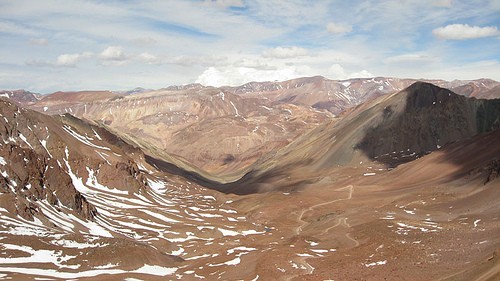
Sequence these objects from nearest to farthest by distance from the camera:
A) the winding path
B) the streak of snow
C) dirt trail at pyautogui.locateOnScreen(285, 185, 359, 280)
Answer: dirt trail at pyautogui.locateOnScreen(285, 185, 359, 280) < the winding path < the streak of snow

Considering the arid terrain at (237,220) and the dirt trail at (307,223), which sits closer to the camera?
the arid terrain at (237,220)

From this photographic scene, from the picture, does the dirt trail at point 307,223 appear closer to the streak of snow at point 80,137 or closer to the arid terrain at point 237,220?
the arid terrain at point 237,220

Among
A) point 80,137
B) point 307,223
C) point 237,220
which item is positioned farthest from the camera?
point 80,137

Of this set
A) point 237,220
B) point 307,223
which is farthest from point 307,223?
point 237,220

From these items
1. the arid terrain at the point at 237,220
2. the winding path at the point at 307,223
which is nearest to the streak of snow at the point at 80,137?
the arid terrain at the point at 237,220

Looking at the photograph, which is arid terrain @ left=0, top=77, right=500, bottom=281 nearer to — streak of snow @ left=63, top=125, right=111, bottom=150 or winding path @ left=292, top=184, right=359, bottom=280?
winding path @ left=292, top=184, right=359, bottom=280

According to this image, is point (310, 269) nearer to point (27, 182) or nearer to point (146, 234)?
point (146, 234)

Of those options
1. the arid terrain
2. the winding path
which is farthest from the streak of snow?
the winding path

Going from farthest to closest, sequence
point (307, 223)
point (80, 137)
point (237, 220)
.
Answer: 1. point (80, 137)
2. point (237, 220)
3. point (307, 223)

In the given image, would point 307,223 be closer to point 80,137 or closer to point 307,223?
point 307,223

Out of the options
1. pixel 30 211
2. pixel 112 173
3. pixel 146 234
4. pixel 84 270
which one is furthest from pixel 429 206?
pixel 112 173

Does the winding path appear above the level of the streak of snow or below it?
below
